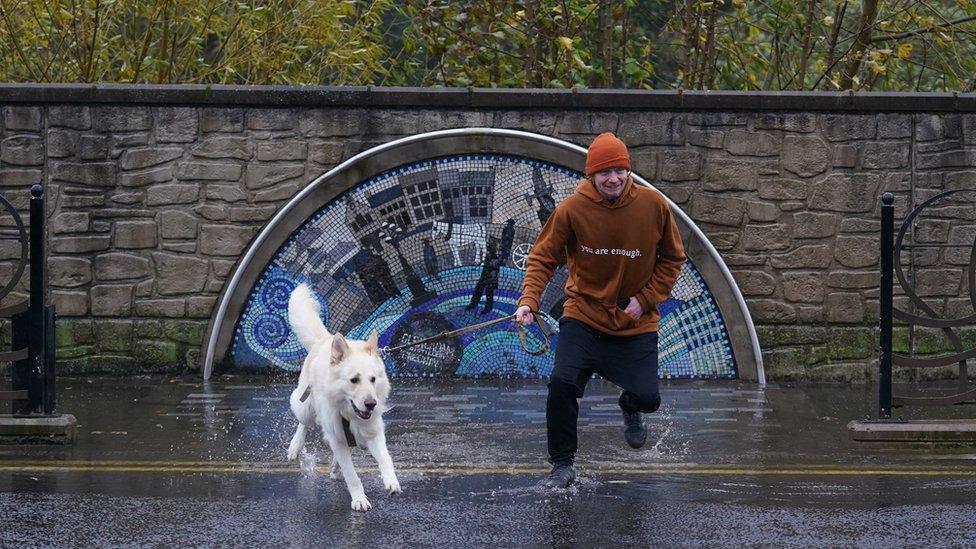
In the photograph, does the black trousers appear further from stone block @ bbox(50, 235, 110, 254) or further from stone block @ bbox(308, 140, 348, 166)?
stone block @ bbox(50, 235, 110, 254)

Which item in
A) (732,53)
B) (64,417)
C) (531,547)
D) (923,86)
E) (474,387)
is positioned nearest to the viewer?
(531,547)

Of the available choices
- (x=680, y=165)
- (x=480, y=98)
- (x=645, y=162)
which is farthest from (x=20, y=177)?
(x=680, y=165)

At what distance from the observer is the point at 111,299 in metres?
11.8

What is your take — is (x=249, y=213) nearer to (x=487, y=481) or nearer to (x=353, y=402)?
(x=487, y=481)

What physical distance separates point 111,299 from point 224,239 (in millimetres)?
999

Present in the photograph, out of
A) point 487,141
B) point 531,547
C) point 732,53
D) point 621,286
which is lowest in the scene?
point 531,547

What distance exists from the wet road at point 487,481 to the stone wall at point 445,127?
952 millimetres

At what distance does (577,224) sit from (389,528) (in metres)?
1.90

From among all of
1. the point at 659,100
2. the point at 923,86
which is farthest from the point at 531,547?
the point at 923,86

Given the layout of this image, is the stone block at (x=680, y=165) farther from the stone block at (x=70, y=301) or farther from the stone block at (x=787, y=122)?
the stone block at (x=70, y=301)

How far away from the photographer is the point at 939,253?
11.7 m

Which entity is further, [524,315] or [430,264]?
[430,264]

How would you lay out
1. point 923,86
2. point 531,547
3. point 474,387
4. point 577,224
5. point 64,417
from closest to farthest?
point 531,547
point 577,224
point 64,417
point 474,387
point 923,86

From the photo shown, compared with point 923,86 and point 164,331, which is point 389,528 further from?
point 923,86
